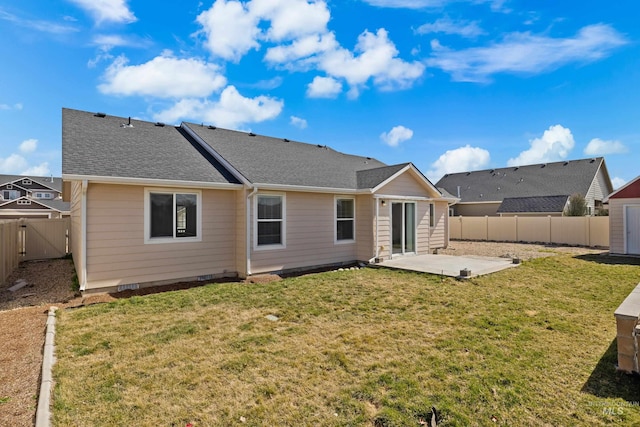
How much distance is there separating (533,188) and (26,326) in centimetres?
3284

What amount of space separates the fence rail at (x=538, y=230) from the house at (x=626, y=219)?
138 inches

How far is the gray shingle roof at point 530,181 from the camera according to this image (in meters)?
26.7

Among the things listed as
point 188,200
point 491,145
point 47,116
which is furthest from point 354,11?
point 491,145

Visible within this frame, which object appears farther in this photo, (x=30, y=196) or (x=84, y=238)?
(x=30, y=196)

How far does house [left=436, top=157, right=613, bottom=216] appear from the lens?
25.2 m

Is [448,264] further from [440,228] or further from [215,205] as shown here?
[215,205]

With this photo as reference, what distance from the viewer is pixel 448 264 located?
1095cm

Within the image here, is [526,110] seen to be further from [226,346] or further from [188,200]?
[226,346]

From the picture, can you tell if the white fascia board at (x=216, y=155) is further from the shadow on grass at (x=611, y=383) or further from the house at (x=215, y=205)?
the shadow on grass at (x=611, y=383)

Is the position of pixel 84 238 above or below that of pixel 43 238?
above

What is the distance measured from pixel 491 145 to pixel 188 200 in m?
25.2

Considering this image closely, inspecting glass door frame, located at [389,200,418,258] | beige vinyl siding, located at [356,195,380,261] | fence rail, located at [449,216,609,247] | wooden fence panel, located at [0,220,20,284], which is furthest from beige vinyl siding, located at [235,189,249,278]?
fence rail, located at [449,216,609,247]

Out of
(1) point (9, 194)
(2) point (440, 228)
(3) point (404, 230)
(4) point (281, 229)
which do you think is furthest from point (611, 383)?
(1) point (9, 194)

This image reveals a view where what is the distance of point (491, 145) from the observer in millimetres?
26234
